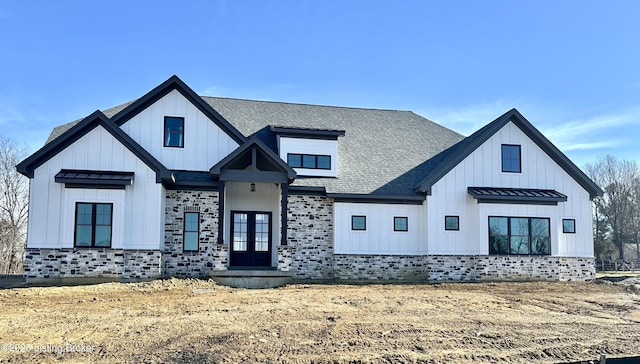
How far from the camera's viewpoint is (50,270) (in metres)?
17.4

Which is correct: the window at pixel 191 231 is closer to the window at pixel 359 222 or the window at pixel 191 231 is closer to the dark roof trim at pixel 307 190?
the dark roof trim at pixel 307 190

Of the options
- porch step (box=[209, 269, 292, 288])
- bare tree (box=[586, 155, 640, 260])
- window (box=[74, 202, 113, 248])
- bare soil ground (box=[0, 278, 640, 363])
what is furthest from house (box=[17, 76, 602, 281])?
bare tree (box=[586, 155, 640, 260])

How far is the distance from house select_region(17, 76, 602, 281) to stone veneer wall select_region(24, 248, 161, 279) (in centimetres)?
3

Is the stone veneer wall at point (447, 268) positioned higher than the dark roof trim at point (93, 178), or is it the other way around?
the dark roof trim at point (93, 178)

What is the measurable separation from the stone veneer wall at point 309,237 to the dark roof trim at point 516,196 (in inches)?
225

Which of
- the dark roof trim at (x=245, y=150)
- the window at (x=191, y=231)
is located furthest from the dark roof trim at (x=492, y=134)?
the window at (x=191, y=231)

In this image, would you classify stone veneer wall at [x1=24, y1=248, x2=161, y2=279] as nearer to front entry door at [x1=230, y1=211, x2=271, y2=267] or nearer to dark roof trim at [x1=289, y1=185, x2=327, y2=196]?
front entry door at [x1=230, y1=211, x2=271, y2=267]

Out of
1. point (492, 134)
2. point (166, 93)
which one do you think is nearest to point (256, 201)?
point (166, 93)

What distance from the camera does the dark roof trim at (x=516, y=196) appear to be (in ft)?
67.4

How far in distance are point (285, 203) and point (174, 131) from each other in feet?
16.1

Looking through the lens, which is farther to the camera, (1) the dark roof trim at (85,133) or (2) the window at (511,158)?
(2) the window at (511,158)

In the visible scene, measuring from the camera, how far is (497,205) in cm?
2075

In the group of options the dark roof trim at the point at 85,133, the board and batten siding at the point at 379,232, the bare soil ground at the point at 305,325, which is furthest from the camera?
the board and batten siding at the point at 379,232

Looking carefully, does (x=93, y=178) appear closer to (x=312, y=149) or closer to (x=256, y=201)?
(x=256, y=201)
